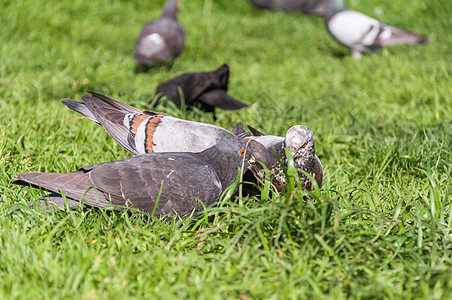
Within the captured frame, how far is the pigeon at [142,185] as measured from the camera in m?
2.74

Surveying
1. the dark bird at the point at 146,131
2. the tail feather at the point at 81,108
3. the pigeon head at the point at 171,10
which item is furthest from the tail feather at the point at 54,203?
the pigeon head at the point at 171,10

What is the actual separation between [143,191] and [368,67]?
5.12 metres

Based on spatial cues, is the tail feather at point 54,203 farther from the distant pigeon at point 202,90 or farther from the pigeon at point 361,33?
the pigeon at point 361,33

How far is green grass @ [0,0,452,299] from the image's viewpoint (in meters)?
2.14

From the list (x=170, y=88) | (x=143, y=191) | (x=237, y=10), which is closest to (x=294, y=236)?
(x=143, y=191)

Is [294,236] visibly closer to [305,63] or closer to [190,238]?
[190,238]

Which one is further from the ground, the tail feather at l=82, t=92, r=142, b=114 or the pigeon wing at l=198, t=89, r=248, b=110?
the tail feather at l=82, t=92, r=142, b=114

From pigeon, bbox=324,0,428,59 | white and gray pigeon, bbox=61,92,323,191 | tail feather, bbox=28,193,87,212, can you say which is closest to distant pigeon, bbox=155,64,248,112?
white and gray pigeon, bbox=61,92,323,191

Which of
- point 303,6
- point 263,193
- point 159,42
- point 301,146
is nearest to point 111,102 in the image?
point 301,146

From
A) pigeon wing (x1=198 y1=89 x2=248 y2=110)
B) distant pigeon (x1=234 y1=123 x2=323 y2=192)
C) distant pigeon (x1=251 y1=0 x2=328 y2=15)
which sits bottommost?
distant pigeon (x1=251 y1=0 x2=328 y2=15)

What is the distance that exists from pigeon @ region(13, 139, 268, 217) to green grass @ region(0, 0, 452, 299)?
0.32 ft

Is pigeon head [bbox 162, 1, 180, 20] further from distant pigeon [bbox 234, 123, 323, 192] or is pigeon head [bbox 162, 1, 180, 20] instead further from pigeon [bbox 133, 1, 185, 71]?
distant pigeon [bbox 234, 123, 323, 192]

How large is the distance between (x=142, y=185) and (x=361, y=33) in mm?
6190

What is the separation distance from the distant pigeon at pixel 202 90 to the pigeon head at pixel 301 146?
1.42 metres
